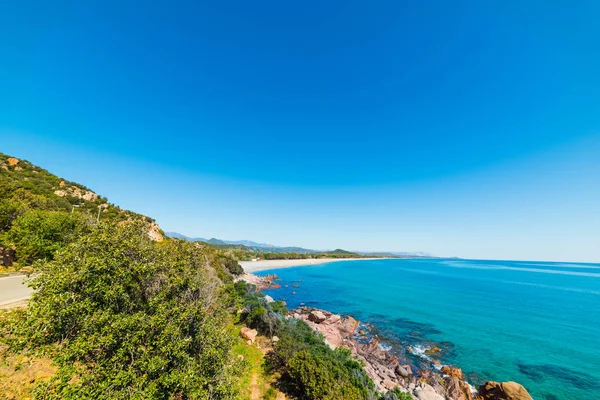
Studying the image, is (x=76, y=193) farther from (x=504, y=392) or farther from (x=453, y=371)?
(x=504, y=392)

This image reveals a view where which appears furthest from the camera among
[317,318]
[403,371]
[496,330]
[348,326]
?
[496,330]

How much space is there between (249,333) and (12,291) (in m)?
21.5

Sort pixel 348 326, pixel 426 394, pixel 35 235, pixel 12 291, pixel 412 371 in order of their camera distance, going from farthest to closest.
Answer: pixel 348 326, pixel 35 235, pixel 412 371, pixel 12 291, pixel 426 394

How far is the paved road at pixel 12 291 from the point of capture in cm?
1795

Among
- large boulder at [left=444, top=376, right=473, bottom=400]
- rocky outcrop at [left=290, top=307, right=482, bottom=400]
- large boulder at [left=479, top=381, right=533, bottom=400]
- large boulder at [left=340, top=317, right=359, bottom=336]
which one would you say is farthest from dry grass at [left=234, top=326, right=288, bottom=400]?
large boulder at [left=479, top=381, right=533, bottom=400]

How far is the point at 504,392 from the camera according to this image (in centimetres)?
1680

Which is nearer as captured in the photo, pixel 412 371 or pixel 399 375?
pixel 399 375

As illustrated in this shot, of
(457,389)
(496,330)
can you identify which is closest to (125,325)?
(457,389)

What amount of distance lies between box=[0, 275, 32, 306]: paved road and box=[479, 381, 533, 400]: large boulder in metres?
36.5

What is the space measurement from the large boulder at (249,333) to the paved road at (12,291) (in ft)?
55.5

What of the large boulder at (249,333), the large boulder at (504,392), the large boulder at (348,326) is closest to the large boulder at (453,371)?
the large boulder at (504,392)

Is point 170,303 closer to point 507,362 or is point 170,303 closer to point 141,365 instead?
point 141,365

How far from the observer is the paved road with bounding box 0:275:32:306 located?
1795 centimetres

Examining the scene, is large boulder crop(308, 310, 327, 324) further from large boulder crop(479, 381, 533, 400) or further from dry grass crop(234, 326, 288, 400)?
large boulder crop(479, 381, 533, 400)
